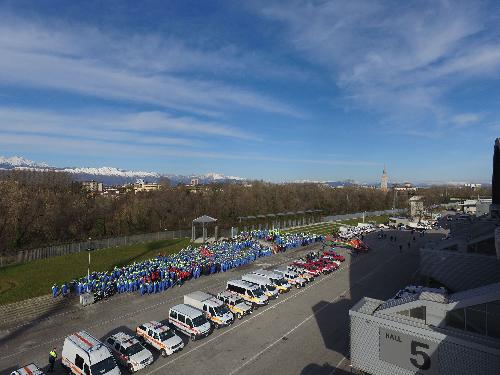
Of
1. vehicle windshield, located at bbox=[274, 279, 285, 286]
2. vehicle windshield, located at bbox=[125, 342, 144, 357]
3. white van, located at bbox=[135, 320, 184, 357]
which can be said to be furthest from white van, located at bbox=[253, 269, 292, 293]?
vehicle windshield, located at bbox=[125, 342, 144, 357]

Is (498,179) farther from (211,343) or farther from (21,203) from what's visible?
(21,203)

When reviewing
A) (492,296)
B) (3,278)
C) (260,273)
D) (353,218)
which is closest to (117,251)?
(3,278)

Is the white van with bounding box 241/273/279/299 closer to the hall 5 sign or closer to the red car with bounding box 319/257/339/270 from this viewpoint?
the red car with bounding box 319/257/339/270

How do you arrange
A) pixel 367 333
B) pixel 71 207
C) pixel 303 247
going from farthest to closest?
pixel 71 207 < pixel 303 247 < pixel 367 333

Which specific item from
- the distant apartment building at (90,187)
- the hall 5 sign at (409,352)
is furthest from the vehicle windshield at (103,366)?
the distant apartment building at (90,187)

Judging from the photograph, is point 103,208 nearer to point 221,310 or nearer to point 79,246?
point 79,246

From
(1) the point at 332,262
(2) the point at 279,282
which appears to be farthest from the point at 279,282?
(1) the point at 332,262
